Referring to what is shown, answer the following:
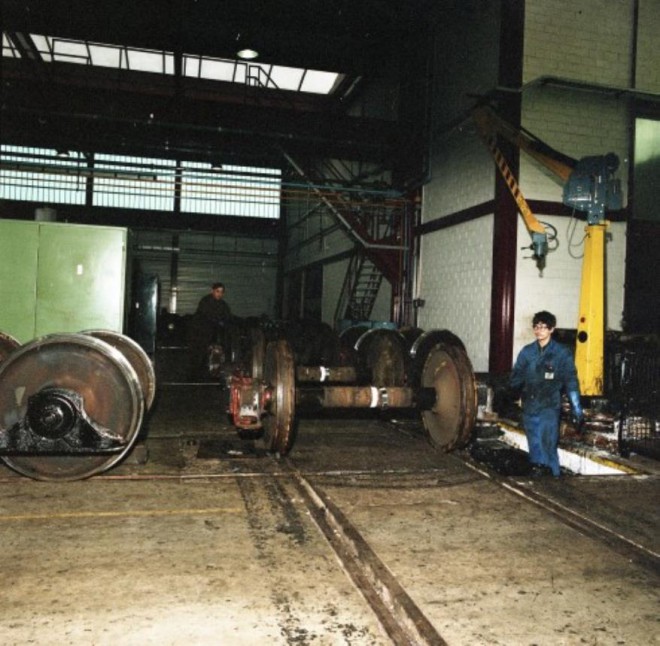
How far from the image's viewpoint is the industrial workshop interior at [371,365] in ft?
9.60

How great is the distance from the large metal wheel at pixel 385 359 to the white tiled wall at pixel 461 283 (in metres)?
2.55

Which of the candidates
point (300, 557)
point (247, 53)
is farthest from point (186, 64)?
point (300, 557)

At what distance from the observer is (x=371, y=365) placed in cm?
841

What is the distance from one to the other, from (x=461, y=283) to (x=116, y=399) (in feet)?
26.2

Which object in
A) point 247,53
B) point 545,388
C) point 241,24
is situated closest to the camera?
point 545,388

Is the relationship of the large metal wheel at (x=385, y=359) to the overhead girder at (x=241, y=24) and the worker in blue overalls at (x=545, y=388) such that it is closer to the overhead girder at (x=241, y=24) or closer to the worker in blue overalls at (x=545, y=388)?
the worker in blue overalls at (x=545, y=388)

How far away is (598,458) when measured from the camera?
19.2 ft

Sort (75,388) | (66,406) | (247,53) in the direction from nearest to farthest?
(66,406), (75,388), (247,53)

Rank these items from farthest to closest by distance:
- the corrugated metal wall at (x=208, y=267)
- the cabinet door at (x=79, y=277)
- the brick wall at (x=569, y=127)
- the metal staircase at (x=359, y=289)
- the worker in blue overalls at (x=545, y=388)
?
the corrugated metal wall at (x=208, y=267)
the metal staircase at (x=359, y=289)
the brick wall at (x=569, y=127)
the cabinet door at (x=79, y=277)
the worker in blue overalls at (x=545, y=388)

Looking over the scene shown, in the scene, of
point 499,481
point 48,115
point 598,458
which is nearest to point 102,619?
point 499,481

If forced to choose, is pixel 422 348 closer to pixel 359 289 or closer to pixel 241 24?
pixel 359 289

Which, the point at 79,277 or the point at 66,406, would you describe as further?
the point at 79,277

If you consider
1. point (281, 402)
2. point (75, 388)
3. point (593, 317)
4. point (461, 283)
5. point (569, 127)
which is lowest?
point (281, 402)

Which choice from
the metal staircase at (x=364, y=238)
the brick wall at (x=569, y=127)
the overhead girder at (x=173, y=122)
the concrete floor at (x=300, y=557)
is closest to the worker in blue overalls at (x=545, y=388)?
the concrete floor at (x=300, y=557)
